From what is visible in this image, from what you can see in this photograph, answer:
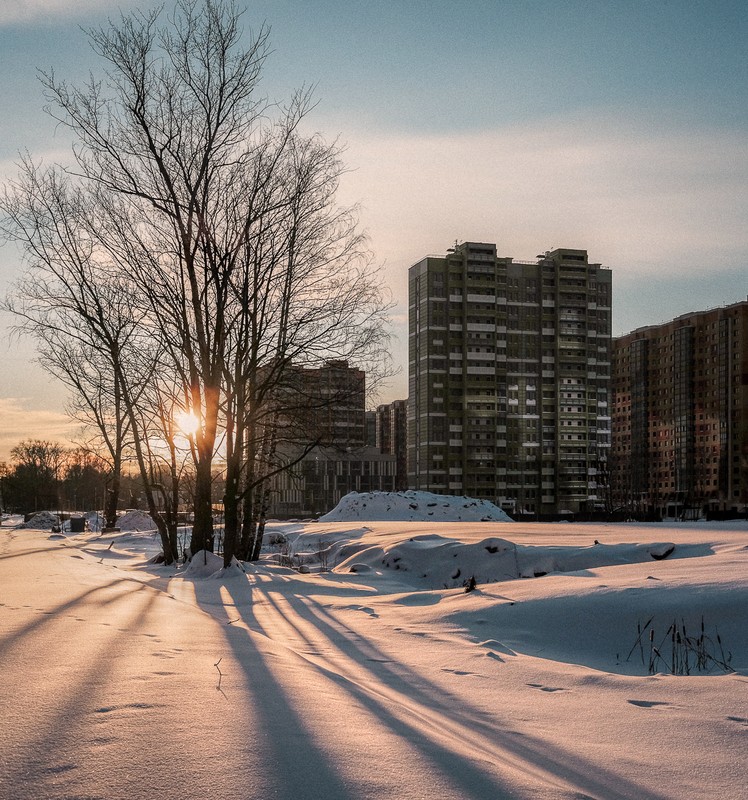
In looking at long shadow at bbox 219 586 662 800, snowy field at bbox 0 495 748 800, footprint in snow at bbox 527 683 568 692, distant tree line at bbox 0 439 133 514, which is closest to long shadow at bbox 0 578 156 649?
snowy field at bbox 0 495 748 800

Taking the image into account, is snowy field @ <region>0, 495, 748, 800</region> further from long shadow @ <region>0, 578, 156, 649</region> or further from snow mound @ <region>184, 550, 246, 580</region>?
snow mound @ <region>184, 550, 246, 580</region>

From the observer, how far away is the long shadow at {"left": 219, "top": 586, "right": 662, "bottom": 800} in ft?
8.14

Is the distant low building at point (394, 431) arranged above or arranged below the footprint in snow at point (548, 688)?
above

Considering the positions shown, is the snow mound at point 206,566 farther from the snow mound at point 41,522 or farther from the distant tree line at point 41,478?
the distant tree line at point 41,478

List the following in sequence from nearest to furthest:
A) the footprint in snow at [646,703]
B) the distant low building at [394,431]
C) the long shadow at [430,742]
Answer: the long shadow at [430,742], the footprint in snow at [646,703], the distant low building at [394,431]

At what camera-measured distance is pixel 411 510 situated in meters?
36.1

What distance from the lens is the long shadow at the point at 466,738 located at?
248 cm

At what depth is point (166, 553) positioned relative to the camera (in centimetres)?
1606

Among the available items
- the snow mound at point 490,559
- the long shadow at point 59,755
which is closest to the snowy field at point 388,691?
the long shadow at point 59,755

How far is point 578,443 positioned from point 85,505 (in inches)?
2746

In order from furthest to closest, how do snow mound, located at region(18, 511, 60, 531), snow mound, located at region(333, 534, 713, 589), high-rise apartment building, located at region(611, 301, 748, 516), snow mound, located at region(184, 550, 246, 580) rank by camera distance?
1. high-rise apartment building, located at region(611, 301, 748, 516)
2. snow mound, located at region(18, 511, 60, 531)
3. snow mound, located at region(184, 550, 246, 580)
4. snow mound, located at region(333, 534, 713, 589)

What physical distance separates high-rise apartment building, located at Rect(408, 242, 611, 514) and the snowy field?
86741mm

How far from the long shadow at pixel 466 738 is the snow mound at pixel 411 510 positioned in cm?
2973

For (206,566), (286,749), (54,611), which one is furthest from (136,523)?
(286,749)
